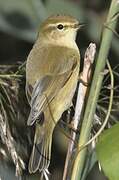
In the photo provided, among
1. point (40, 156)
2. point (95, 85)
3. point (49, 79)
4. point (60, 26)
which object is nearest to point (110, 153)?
point (95, 85)

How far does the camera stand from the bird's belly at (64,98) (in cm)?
187

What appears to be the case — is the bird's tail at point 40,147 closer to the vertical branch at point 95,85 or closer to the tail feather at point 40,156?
the tail feather at point 40,156

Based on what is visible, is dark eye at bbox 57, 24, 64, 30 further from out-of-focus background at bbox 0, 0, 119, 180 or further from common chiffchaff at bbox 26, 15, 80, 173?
out-of-focus background at bbox 0, 0, 119, 180

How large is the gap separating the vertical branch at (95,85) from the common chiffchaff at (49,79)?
0.39 metres

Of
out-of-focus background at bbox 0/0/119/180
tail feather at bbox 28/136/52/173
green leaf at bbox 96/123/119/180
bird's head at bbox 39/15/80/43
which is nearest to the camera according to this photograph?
green leaf at bbox 96/123/119/180

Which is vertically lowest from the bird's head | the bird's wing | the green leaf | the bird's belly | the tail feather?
the tail feather

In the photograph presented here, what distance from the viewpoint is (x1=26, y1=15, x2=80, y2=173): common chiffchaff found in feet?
5.64

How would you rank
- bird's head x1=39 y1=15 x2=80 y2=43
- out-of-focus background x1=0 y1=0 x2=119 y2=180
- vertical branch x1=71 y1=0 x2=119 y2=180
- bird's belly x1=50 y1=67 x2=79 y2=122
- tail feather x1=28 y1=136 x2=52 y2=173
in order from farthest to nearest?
1. out-of-focus background x1=0 y1=0 x2=119 y2=180
2. bird's head x1=39 y1=15 x2=80 y2=43
3. bird's belly x1=50 y1=67 x2=79 y2=122
4. tail feather x1=28 y1=136 x2=52 y2=173
5. vertical branch x1=71 y1=0 x2=119 y2=180

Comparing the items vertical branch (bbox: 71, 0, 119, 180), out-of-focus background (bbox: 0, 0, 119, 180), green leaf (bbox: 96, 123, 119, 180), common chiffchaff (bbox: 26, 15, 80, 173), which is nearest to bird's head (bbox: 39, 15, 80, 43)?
common chiffchaff (bbox: 26, 15, 80, 173)

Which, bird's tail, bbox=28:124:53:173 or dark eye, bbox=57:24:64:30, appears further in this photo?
dark eye, bbox=57:24:64:30

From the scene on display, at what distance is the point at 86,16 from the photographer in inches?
102

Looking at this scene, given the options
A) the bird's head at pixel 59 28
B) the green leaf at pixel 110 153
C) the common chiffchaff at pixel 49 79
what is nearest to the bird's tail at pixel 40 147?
the common chiffchaff at pixel 49 79

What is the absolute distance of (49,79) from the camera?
186 centimetres

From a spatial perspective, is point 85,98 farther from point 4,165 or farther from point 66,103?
point 4,165
